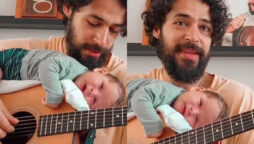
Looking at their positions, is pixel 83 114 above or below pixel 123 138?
above

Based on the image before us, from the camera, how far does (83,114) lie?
137 centimetres

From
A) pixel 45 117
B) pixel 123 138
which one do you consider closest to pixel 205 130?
pixel 123 138

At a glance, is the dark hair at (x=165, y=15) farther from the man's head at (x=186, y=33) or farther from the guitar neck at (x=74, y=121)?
the guitar neck at (x=74, y=121)

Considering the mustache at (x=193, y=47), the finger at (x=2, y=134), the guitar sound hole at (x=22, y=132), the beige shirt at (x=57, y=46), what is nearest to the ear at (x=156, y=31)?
the mustache at (x=193, y=47)

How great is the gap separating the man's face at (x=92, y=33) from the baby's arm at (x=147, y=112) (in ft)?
0.64

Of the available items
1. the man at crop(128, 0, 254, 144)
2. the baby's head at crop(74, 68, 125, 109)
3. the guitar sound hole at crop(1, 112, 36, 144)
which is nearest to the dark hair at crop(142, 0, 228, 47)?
the man at crop(128, 0, 254, 144)

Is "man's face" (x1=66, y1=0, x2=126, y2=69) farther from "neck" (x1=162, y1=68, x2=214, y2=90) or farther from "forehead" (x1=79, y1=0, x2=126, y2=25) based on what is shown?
"neck" (x1=162, y1=68, x2=214, y2=90)

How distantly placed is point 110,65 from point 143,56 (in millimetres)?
132

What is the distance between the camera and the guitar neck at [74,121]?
1.36 meters

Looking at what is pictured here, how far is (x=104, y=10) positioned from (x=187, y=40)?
13.3 inches

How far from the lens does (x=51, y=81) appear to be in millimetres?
1381

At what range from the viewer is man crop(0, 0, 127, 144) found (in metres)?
1.43

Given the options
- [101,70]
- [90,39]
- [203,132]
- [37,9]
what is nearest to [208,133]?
[203,132]

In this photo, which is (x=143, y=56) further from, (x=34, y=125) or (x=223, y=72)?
(x=34, y=125)
